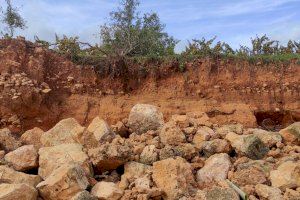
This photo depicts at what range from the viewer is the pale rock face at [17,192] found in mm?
6258

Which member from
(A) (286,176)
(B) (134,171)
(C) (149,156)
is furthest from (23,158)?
(A) (286,176)

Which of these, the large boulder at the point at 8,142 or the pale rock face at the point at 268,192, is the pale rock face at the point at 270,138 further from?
the large boulder at the point at 8,142

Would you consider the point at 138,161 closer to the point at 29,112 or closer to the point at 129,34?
the point at 29,112

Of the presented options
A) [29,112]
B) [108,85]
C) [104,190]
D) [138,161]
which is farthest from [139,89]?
[104,190]

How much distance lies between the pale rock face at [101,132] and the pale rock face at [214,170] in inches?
60.2

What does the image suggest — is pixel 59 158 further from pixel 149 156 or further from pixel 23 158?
pixel 149 156

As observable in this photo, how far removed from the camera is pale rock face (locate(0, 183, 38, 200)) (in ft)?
20.5

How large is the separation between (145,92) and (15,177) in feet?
14.8

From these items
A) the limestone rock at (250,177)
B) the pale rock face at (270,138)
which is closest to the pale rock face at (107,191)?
the limestone rock at (250,177)

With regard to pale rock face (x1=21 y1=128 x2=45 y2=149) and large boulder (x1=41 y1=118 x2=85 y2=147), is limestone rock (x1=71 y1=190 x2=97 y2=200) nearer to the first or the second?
large boulder (x1=41 y1=118 x2=85 y2=147)

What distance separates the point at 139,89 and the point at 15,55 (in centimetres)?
277

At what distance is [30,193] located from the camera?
6.47 meters

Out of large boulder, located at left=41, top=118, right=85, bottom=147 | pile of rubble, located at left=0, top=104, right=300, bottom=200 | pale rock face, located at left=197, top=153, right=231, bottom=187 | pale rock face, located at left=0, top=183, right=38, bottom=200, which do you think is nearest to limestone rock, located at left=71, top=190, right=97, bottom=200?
pile of rubble, located at left=0, top=104, right=300, bottom=200

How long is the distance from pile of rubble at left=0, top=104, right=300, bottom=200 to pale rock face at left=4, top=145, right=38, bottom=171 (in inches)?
0.6
